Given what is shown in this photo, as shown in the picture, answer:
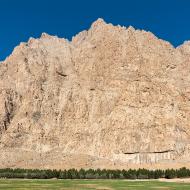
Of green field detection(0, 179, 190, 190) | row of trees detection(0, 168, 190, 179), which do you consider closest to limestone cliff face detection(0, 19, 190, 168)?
row of trees detection(0, 168, 190, 179)

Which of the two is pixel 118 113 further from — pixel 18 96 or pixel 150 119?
pixel 18 96

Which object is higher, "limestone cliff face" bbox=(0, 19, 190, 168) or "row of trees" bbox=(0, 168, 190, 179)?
"limestone cliff face" bbox=(0, 19, 190, 168)

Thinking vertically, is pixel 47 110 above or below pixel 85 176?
above

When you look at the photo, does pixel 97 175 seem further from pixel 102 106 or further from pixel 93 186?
pixel 102 106

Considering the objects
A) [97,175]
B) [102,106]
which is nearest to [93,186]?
[97,175]

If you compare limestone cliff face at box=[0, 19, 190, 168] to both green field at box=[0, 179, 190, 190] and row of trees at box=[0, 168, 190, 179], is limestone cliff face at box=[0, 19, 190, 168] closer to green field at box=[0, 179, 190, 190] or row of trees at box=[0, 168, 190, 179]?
row of trees at box=[0, 168, 190, 179]

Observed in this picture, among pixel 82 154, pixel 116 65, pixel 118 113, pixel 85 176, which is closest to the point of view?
pixel 85 176

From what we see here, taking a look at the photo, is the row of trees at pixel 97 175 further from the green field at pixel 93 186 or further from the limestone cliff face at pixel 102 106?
the limestone cliff face at pixel 102 106

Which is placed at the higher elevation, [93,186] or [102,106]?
[102,106]

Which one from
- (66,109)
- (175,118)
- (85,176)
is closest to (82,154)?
(66,109)

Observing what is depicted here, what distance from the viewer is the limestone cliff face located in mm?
161000

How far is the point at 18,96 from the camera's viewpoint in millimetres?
186875

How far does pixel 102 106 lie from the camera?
180 m

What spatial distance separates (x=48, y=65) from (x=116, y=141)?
5250cm
